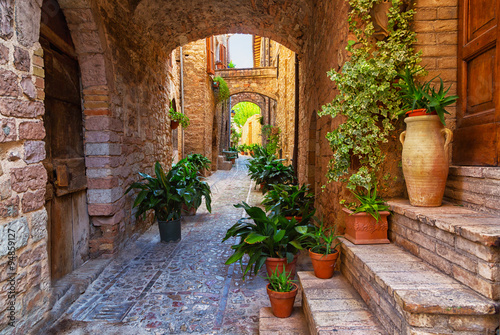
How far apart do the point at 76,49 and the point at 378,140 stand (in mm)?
3149

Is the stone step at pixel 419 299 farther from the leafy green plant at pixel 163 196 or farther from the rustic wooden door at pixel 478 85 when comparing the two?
the leafy green plant at pixel 163 196

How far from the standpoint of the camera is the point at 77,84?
3.20 m

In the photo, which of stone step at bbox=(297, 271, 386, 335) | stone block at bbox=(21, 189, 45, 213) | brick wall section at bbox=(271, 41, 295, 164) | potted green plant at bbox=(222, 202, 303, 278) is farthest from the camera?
brick wall section at bbox=(271, 41, 295, 164)

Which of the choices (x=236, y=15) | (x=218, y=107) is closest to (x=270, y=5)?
(x=236, y=15)

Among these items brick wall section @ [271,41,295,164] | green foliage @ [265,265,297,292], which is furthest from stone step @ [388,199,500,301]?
brick wall section @ [271,41,295,164]

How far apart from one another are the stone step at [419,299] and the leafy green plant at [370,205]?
1.15ft

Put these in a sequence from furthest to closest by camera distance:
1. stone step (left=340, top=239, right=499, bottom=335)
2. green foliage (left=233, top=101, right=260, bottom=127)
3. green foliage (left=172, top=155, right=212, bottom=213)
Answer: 1. green foliage (left=233, top=101, right=260, bottom=127)
2. green foliage (left=172, top=155, right=212, bottom=213)
3. stone step (left=340, top=239, right=499, bottom=335)

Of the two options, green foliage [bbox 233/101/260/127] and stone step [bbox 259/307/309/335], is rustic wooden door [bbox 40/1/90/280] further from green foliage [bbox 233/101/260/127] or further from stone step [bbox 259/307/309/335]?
green foliage [bbox 233/101/260/127]

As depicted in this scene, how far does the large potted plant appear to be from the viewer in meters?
1.83

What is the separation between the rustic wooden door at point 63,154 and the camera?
8.58 feet

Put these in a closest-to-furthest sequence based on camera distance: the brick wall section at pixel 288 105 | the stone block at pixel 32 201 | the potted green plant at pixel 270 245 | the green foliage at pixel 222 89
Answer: the stone block at pixel 32 201 < the potted green plant at pixel 270 245 < the brick wall section at pixel 288 105 < the green foliage at pixel 222 89

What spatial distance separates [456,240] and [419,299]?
40 cm

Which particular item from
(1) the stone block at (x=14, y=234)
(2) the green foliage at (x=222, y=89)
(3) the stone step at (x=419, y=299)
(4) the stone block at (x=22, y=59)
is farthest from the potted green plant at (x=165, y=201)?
(2) the green foliage at (x=222, y=89)

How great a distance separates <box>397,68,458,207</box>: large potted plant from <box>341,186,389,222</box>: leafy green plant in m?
0.24
